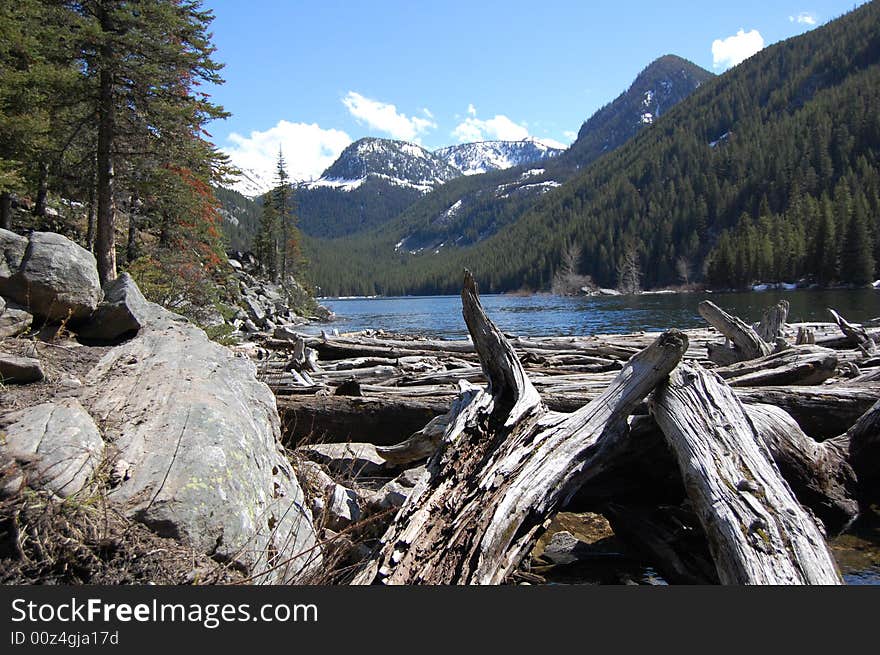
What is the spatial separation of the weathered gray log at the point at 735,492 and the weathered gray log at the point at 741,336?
557 cm

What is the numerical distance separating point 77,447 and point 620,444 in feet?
12.5

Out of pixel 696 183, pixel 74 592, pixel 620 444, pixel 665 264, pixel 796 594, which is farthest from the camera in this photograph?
pixel 696 183

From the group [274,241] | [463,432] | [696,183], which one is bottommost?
[463,432]

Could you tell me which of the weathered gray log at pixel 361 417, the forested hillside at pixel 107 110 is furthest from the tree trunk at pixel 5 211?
the weathered gray log at pixel 361 417

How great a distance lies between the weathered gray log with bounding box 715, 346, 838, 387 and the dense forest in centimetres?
7156

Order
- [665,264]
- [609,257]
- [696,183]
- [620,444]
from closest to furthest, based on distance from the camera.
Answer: [620,444] < [665,264] < [609,257] < [696,183]

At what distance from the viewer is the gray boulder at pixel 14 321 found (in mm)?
4691

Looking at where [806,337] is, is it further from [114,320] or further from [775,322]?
[114,320]

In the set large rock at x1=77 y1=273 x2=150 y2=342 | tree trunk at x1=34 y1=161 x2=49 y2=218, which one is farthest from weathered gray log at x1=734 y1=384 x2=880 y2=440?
tree trunk at x1=34 y1=161 x2=49 y2=218

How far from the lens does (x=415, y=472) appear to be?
540 cm

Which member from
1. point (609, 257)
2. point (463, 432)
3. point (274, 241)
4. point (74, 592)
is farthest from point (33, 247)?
point (609, 257)

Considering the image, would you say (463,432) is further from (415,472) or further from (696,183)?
(696,183)

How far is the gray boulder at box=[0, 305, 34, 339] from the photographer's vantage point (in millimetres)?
4691

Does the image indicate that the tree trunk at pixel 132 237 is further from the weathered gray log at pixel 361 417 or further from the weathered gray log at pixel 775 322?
the weathered gray log at pixel 775 322
